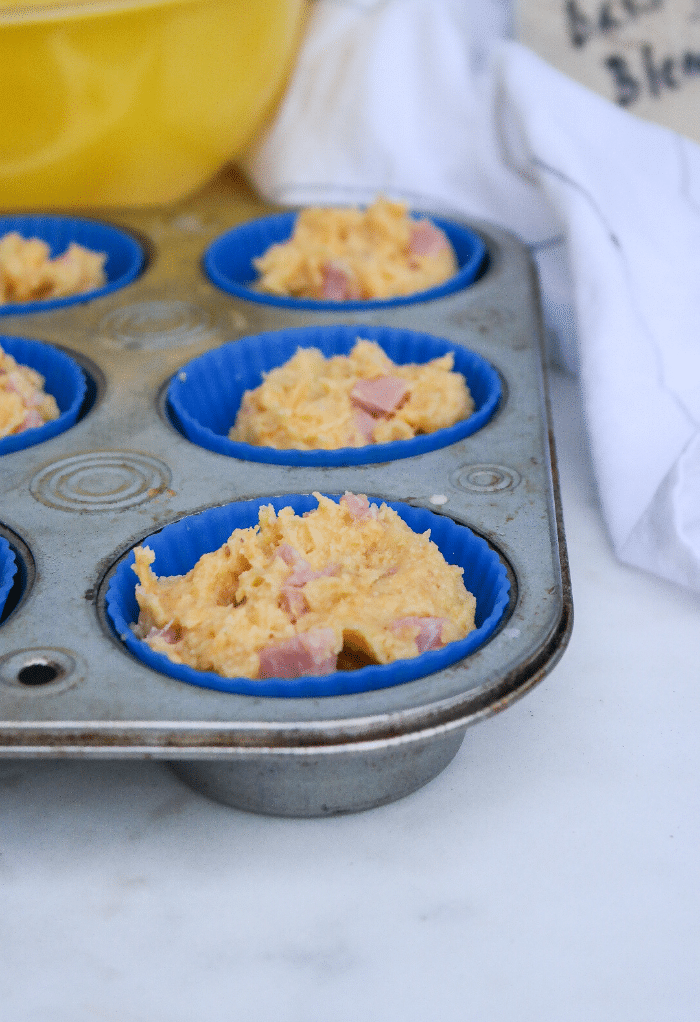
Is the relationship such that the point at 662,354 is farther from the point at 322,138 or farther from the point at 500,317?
the point at 322,138

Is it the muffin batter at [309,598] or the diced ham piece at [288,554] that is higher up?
the diced ham piece at [288,554]

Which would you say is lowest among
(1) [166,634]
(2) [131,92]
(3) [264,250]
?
(3) [264,250]

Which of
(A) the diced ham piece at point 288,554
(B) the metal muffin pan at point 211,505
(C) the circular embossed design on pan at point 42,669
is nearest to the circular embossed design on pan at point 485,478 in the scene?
(B) the metal muffin pan at point 211,505

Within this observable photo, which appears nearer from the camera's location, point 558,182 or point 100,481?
point 100,481

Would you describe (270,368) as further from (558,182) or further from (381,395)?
(558,182)

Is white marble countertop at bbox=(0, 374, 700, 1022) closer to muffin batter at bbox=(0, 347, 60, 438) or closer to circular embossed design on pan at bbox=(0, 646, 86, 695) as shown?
circular embossed design on pan at bbox=(0, 646, 86, 695)

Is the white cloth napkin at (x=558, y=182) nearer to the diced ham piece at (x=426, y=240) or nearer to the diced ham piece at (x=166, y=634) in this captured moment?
the diced ham piece at (x=426, y=240)

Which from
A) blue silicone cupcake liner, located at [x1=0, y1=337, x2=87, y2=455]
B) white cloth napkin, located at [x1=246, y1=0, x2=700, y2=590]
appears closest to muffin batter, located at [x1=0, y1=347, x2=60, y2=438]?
blue silicone cupcake liner, located at [x1=0, y1=337, x2=87, y2=455]

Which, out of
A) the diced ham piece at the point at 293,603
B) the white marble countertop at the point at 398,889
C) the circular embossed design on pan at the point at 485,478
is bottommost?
the white marble countertop at the point at 398,889

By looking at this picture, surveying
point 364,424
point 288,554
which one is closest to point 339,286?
point 364,424
